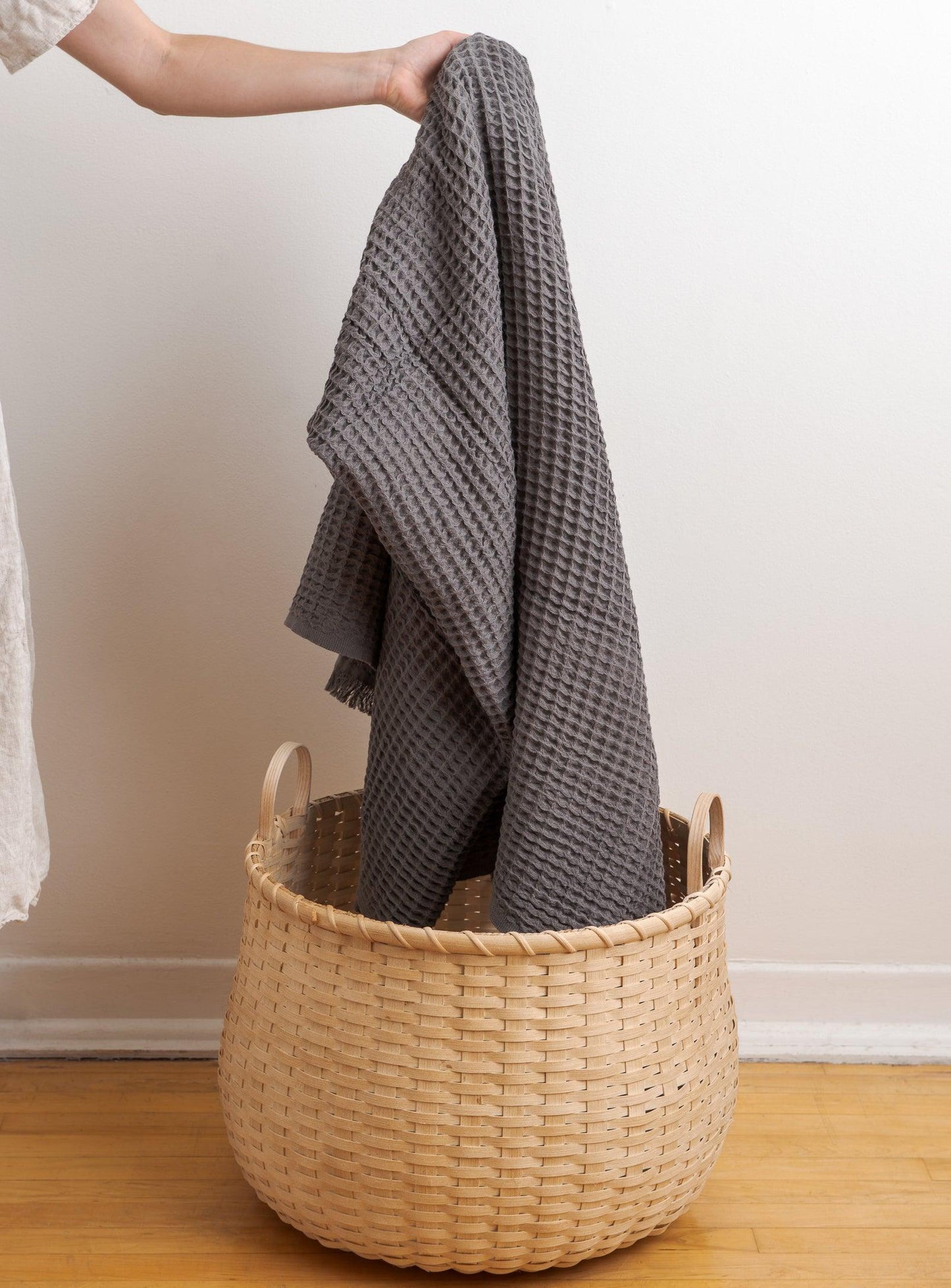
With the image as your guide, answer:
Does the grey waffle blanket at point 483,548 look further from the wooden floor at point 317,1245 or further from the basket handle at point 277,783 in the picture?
the wooden floor at point 317,1245

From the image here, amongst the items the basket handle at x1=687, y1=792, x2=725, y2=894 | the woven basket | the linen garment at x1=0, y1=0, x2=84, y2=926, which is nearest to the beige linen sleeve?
the linen garment at x1=0, y1=0, x2=84, y2=926

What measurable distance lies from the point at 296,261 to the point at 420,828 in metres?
0.61

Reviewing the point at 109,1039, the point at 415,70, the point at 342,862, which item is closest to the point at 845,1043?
the point at 342,862

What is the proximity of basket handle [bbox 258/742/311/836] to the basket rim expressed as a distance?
10 centimetres

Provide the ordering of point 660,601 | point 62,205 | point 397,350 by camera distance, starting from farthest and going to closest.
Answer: point 660,601
point 62,205
point 397,350

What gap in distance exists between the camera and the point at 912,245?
46.8 inches

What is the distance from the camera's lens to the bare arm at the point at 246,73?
866 millimetres

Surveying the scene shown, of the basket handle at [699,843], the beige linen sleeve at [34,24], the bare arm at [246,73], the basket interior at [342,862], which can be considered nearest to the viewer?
the beige linen sleeve at [34,24]

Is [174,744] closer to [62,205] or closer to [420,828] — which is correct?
[420,828]

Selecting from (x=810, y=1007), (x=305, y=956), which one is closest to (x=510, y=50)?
(x=305, y=956)

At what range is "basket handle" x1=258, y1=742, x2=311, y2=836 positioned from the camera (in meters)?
1.01

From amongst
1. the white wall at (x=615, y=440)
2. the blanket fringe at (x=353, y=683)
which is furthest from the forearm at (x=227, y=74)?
the blanket fringe at (x=353, y=683)

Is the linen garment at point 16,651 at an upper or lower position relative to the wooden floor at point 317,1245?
upper

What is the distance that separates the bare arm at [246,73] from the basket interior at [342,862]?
618mm
